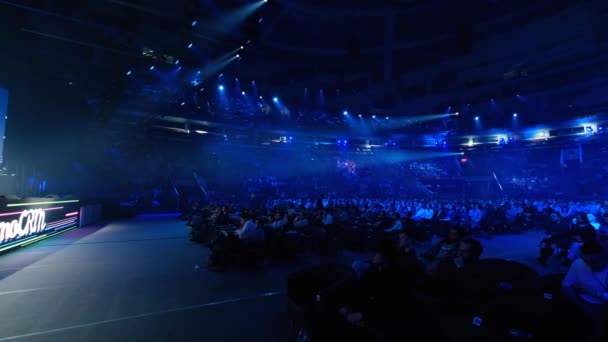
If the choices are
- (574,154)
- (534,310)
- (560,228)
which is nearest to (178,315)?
(534,310)

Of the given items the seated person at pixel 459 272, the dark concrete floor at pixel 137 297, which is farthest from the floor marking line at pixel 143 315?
the seated person at pixel 459 272

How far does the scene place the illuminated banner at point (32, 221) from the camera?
6352 millimetres

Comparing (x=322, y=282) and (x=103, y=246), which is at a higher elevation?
(x=322, y=282)

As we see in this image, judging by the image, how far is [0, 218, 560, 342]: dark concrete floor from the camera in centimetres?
318

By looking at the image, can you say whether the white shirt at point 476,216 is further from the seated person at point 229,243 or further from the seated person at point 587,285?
the seated person at point 229,243

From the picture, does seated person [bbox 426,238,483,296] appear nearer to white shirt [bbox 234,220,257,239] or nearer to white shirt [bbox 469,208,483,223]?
white shirt [bbox 234,220,257,239]

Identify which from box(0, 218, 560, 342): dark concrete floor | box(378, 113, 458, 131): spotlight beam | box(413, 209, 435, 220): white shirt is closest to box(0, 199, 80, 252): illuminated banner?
box(0, 218, 560, 342): dark concrete floor

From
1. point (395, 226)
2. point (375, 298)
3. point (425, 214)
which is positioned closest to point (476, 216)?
point (425, 214)

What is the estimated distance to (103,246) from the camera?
8.01 m

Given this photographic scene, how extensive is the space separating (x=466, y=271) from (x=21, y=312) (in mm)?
5674

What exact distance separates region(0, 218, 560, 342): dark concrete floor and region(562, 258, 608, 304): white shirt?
9.73 ft

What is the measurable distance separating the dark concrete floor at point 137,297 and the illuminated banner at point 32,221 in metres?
0.44

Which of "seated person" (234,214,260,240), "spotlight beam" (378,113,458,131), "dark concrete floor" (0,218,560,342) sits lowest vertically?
"dark concrete floor" (0,218,560,342)

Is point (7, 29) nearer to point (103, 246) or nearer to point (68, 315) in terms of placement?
point (103, 246)
